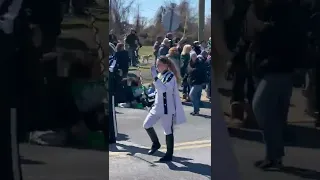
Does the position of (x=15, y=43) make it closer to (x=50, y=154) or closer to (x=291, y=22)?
(x=50, y=154)

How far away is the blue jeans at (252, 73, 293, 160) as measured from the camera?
223cm

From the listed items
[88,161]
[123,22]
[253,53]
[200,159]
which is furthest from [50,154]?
[123,22]

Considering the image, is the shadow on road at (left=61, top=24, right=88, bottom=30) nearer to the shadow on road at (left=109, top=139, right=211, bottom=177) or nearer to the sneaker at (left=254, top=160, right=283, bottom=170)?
the sneaker at (left=254, top=160, right=283, bottom=170)

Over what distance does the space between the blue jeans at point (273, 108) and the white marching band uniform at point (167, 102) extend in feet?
13.6

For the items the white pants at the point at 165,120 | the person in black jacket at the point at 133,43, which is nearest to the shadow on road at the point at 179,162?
the white pants at the point at 165,120

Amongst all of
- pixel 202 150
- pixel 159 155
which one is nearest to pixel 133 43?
pixel 202 150

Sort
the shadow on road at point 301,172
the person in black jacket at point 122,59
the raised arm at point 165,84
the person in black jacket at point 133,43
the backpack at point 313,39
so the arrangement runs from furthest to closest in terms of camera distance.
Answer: the person in black jacket at point 133,43
the person in black jacket at point 122,59
the raised arm at point 165,84
the shadow on road at point 301,172
the backpack at point 313,39

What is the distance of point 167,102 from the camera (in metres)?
6.45

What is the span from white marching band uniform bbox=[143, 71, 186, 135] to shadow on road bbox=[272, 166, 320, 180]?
417 centimetres

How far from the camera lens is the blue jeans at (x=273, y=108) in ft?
7.31

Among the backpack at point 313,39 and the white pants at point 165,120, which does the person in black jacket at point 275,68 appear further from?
the white pants at point 165,120

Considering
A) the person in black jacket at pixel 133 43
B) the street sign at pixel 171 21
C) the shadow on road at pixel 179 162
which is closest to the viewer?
the shadow on road at pixel 179 162

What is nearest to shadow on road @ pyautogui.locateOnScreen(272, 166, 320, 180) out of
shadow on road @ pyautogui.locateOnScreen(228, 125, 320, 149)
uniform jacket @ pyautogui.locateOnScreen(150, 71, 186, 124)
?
shadow on road @ pyautogui.locateOnScreen(228, 125, 320, 149)

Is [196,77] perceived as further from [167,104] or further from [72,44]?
[72,44]
